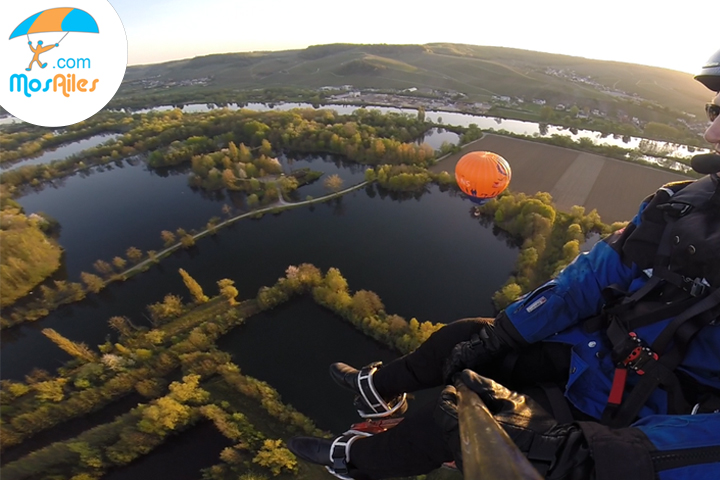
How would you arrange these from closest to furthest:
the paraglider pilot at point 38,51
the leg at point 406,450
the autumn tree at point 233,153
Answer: the leg at point 406,450 < the paraglider pilot at point 38,51 < the autumn tree at point 233,153

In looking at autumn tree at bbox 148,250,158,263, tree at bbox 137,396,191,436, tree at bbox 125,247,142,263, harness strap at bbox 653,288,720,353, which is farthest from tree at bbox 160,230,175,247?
harness strap at bbox 653,288,720,353

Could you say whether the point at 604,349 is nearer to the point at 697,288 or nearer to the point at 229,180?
the point at 697,288

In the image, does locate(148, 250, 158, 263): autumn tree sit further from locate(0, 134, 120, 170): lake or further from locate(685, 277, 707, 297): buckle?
locate(0, 134, 120, 170): lake

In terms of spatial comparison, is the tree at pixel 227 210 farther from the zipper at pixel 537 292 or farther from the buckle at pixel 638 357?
the buckle at pixel 638 357

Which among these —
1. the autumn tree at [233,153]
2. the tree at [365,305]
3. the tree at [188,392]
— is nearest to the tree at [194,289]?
the tree at [188,392]

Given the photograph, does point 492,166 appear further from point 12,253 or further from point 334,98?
point 334,98

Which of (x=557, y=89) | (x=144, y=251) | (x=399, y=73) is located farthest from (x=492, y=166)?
→ (x=399, y=73)
